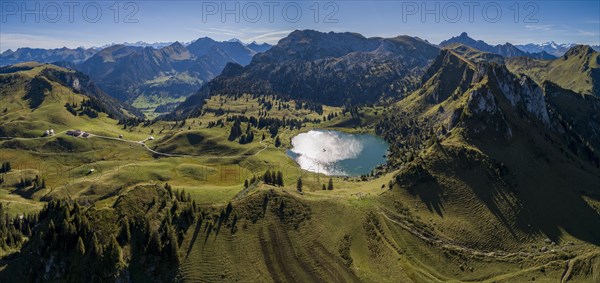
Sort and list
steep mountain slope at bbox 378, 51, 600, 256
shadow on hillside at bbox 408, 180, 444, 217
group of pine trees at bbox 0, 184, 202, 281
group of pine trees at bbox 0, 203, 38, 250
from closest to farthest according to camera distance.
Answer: group of pine trees at bbox 0, 184, 202, 281, group of pine trees at bbox 0, 203, 38, 250, steep mountain slope at bbox 378, 51, 600, 256, shadow on hillside at bbox 408, 180, 444, 217

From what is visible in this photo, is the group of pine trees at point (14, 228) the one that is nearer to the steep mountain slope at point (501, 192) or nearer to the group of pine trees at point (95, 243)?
the group of pine trees at point (95, 243)

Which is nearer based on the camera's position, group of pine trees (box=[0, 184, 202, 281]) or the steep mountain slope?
group of pine trees (box=[0, 184, 202, 281])

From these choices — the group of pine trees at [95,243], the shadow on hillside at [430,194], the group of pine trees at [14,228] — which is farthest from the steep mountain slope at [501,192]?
the group of pine trees at [14,228]

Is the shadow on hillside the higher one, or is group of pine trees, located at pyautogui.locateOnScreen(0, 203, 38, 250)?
the shadow on hillside

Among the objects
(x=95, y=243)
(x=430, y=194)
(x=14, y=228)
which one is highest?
(x=95, y=243)

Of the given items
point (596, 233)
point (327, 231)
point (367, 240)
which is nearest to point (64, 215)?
point (327, 231)

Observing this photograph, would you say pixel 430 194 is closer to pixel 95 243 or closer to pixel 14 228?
pixel 95 243

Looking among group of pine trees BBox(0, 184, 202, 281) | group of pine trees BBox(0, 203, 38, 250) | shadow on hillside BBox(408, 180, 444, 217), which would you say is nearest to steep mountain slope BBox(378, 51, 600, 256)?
shadow on hillside BBox(408, 180, 444, 217)

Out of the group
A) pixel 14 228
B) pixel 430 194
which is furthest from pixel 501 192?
pixel 14 228

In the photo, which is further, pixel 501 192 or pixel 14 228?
pixel 14 228

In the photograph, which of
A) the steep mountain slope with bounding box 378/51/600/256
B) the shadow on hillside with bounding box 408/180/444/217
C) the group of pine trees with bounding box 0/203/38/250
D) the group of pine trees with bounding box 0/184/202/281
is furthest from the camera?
the shadow on hillside with bounding box 408/180/444/217

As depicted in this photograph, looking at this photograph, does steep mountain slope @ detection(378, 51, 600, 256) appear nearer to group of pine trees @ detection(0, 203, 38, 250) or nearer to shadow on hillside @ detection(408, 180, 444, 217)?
shadow on hillside @ detection(408, 180, 444, 217)

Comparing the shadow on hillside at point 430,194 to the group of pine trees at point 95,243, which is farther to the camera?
the shadow on hillside at point 430,194
